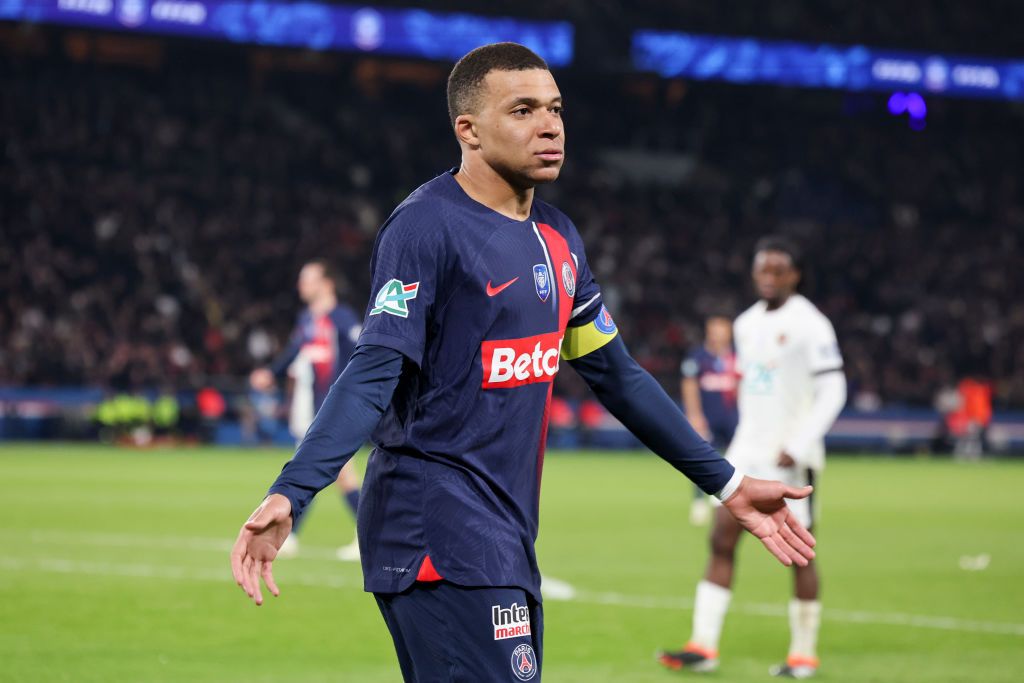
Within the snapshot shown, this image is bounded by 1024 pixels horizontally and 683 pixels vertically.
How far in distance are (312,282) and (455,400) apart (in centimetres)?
991

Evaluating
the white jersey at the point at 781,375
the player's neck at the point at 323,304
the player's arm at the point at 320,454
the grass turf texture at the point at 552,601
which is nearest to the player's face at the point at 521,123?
the player's arm at the point at 320,454

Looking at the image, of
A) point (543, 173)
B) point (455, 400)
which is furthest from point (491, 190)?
point (455, 400)

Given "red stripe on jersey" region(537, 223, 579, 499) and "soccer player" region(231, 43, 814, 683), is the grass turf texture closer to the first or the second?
"red stripe on jersey" region(537, 223, 579, 499)

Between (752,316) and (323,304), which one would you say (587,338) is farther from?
(323,304)

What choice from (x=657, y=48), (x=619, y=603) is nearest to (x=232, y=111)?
(x=657, y=48)

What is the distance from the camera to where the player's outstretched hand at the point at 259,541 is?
3352 mm

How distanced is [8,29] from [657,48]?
1699cm

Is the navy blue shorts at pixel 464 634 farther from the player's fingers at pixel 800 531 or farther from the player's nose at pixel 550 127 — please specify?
the player's nose at pixel 550 127

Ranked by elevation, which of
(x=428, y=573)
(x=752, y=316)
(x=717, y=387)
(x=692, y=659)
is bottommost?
(x=692, y=659)

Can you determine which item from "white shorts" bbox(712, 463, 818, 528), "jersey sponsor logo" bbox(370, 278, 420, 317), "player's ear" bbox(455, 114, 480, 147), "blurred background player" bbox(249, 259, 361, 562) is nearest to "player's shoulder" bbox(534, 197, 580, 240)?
"player's ear" bbox(455, 114, 480, 147)

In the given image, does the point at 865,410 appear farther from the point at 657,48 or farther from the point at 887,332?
the point at 657,48

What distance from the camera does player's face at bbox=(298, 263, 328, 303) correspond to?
533 inches

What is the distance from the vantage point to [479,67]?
3.99 m

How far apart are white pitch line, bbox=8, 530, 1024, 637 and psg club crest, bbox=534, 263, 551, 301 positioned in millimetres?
6879
